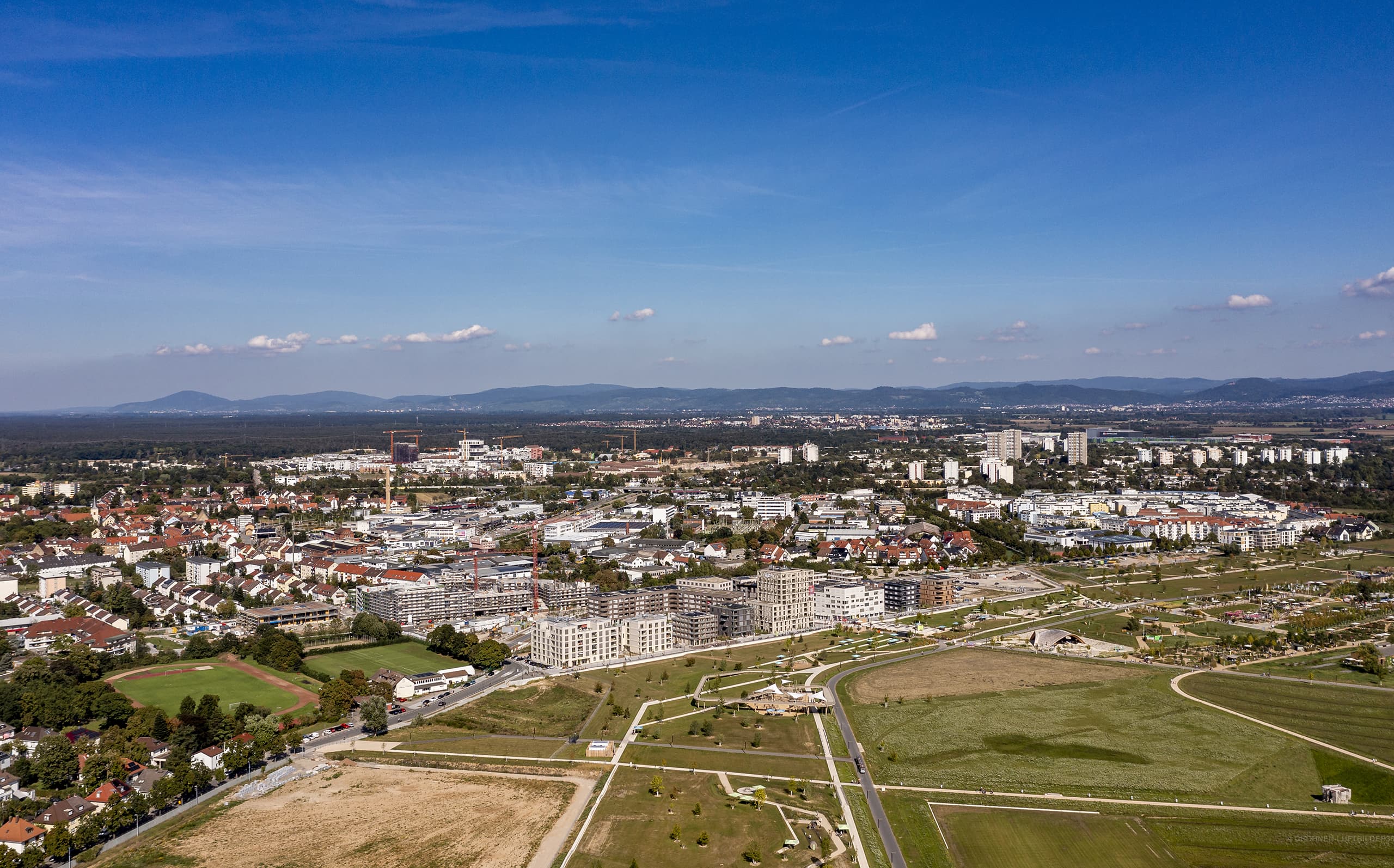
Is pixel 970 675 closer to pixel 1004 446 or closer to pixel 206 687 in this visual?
pixel 206 687

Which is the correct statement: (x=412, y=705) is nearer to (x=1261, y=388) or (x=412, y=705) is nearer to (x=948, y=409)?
(x=948, y=409)

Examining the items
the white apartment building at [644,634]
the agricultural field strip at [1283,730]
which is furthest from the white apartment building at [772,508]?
the agricultural field strip at [1283,730]

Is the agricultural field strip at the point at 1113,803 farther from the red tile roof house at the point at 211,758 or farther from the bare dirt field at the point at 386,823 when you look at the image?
the red tile roof house at the point at 211,758

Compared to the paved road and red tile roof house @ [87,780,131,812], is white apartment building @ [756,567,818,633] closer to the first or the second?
the paved road

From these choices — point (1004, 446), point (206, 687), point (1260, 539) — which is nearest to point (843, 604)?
point (206, 687)

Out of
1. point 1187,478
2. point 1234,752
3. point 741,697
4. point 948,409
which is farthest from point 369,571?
point 948,409
